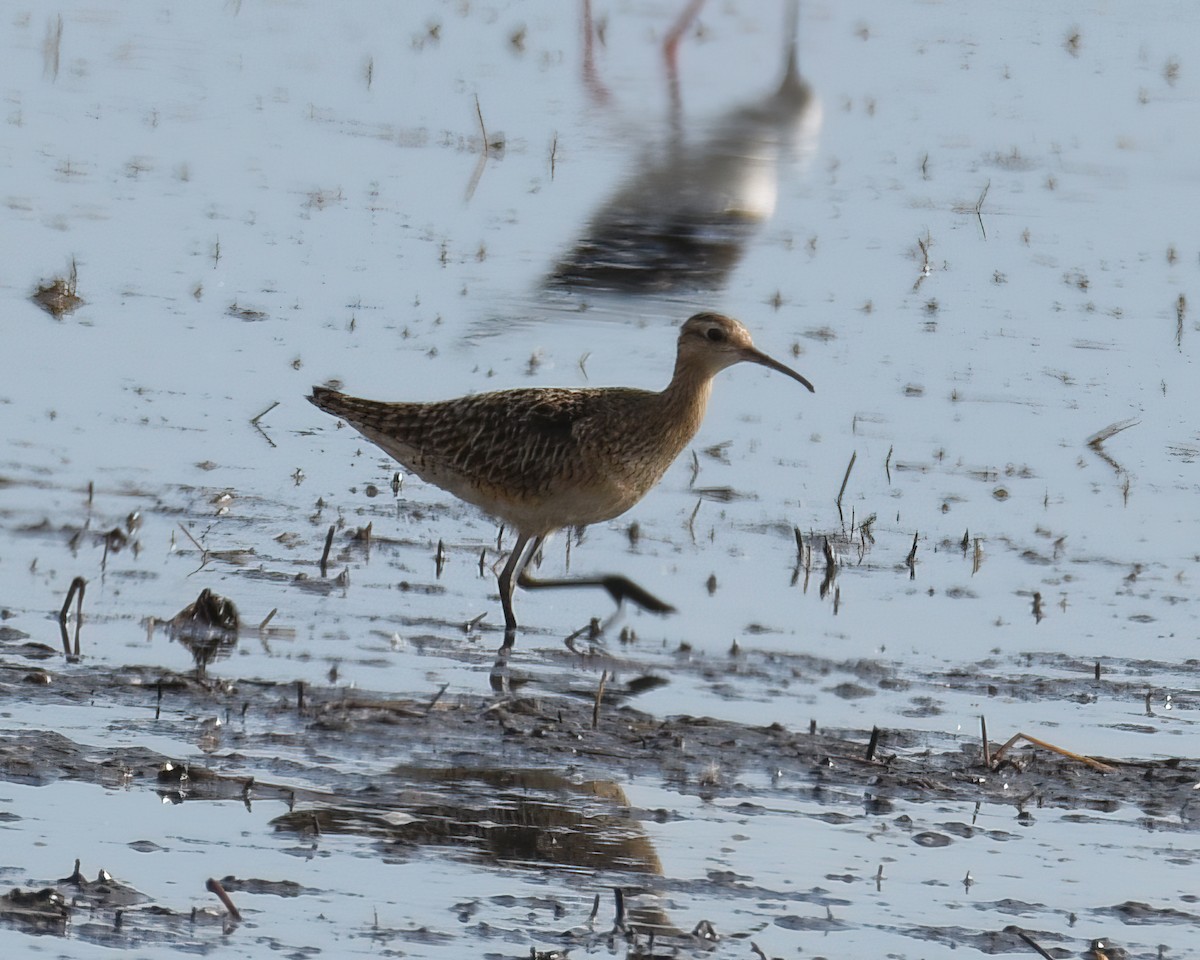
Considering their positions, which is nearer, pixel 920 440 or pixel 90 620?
pixel 90 620

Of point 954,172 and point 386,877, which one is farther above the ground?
point 954,172

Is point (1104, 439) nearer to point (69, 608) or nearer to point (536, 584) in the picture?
point (536, 584)

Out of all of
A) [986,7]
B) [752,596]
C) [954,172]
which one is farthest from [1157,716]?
[986,7]

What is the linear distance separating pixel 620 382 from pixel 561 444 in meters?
3.12

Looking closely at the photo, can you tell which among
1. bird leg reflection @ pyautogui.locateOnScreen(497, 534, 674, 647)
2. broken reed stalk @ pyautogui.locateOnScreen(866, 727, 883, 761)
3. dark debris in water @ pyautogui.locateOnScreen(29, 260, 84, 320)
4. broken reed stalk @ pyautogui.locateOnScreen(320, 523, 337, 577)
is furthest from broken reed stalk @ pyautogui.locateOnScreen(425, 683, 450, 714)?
dark debris in water @ pyautogui.locateOnScreen(29, 260, 84, 320)

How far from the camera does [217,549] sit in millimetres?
8672

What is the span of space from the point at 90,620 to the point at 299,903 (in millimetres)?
2582

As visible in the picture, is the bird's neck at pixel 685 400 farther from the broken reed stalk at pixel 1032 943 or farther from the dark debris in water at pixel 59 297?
the dark debris in water at pixel 59 297

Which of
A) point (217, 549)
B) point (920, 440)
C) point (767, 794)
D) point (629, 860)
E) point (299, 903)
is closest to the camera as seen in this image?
point (299, 903)

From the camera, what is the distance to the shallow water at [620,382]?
588 cm

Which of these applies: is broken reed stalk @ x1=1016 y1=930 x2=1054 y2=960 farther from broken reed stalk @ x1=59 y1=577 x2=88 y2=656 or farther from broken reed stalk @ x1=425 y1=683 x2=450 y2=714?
broken reed stalk @ x1=59 y1=577 x2=88 y2=656

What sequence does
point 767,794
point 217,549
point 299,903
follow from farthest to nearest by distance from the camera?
point 217,549 < point 767,794 < point 299,903

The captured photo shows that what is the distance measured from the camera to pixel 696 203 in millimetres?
16891

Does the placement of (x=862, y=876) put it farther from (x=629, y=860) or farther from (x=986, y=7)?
(x=986, y=7)
